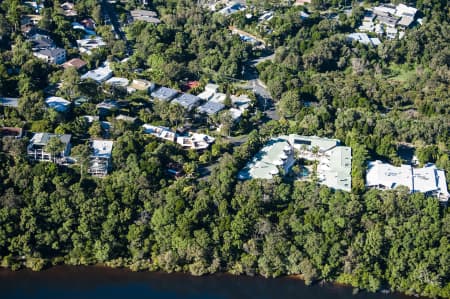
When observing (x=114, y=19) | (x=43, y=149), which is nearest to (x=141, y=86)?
(x=43, y=149)

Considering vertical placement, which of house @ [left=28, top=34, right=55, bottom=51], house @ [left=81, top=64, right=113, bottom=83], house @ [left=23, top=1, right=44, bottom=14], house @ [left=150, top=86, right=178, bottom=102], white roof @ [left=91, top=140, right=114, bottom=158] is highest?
house @ [left=23, top=1, right=44, bottom=14]

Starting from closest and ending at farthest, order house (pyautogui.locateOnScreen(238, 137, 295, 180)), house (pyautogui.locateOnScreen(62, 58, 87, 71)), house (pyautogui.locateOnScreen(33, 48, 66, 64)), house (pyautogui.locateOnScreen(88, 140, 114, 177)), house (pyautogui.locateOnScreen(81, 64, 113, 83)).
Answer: house (pyautogui.locateOnScreen(88, 140, 114, 177)) < house (pyautogui.locateOnScreen(238, 137, 295, 180)) < house (pyautogui.locateOnScreen(81, 64, 113, 83)) < house (pyautogui.locateOnScreen(62, 58, 87, 71)) < house (pyautogui.locateOnScreen(33, 48, 66, 64))

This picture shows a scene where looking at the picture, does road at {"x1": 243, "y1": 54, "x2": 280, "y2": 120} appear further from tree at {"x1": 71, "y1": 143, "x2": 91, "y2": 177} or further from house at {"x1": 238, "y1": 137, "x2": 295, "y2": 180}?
tree at {"x1": 71, "y1": 143, "x2": 91, "y2": 177}

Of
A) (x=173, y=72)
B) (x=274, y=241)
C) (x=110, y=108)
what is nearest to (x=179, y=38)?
(x=173, y=72)

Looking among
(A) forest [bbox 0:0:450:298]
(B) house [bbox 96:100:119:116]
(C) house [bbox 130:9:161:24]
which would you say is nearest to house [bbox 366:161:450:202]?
(A) forest [bbox 0:0:450:298]

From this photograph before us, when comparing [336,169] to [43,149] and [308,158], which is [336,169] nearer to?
[308,158]

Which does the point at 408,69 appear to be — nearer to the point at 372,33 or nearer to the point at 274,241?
the point at 372,33
